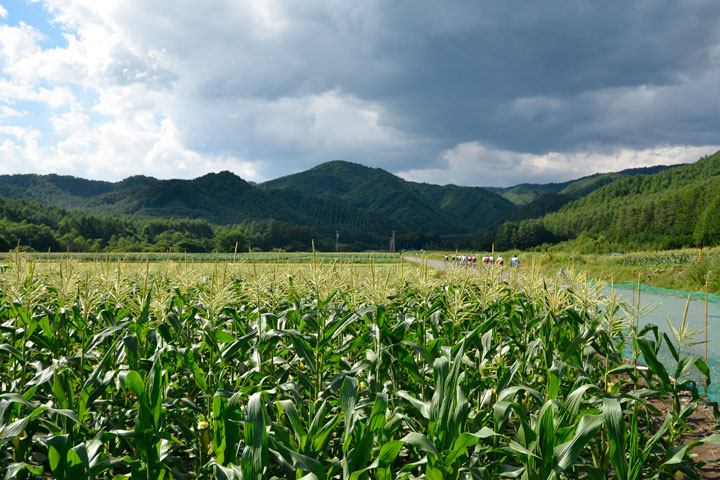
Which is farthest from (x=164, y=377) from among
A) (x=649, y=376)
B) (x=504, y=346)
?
(x=649, y=376)

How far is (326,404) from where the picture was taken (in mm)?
2775

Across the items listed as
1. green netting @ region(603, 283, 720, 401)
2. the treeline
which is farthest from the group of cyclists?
the treeline

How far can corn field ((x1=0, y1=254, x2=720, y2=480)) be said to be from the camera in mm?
2203

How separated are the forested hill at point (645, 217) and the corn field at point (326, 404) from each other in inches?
2277

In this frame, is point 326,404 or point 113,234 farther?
point 113,234

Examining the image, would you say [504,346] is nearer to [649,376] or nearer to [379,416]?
[649,376]

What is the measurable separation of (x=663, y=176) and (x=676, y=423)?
162279mm

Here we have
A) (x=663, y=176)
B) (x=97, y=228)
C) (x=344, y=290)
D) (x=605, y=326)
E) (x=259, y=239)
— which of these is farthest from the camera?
(x=663, y=176)

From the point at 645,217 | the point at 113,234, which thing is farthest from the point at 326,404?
the point at 113,234

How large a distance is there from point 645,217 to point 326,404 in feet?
355

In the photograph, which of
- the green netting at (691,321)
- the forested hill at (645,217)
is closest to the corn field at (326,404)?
the green netting at (691,321)

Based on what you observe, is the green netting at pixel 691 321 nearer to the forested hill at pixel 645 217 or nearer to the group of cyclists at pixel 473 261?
the group of cyclists at pixel 473 261

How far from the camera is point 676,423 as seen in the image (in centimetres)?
379

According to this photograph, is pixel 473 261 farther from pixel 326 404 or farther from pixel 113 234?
pixel 113 234
